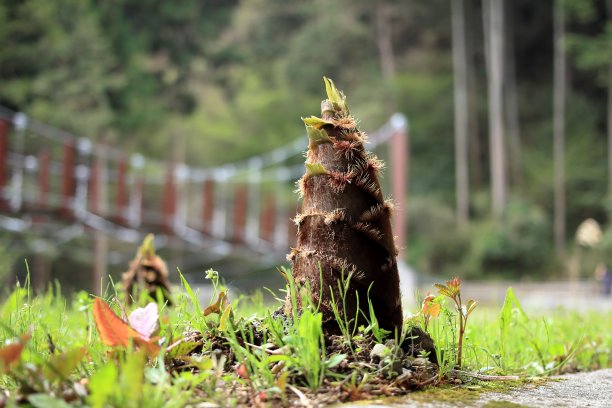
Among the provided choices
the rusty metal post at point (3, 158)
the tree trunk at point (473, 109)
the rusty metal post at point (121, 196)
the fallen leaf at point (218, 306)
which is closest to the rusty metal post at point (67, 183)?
the rusty metal post at point (121, 196)

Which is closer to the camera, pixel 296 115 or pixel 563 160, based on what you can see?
pixel 563 160

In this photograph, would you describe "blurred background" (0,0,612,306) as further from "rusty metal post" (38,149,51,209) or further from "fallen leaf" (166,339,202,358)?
"fallen leaf" (166,339,202,358)

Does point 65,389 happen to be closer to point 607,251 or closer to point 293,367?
point 293,367

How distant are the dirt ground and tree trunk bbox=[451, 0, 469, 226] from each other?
2052cm

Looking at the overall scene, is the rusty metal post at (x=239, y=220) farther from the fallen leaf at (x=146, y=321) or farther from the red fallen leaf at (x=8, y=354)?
the red fallen leaf at (x=8, y=354)

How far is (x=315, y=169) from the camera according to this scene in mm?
1276

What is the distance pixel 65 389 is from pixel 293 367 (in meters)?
0.34

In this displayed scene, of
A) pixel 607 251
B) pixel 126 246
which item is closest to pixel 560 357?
pixel 126 246

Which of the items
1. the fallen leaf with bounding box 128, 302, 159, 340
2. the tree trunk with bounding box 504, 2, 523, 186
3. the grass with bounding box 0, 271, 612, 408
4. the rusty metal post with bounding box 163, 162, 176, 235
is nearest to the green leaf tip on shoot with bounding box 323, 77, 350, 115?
the grass with bounding box 0, 271, 612, 408

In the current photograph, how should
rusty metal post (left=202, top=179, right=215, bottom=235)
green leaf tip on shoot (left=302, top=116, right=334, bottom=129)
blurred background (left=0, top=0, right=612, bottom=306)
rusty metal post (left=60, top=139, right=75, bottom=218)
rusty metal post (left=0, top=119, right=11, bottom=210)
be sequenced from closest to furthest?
green leaf tip on shoot (left=302, top=116, right=334, bottom=129)
rusty metal post (left=0, top=119, right=11, bottom=210)
rusty metal post (left=60, top=139, right=75, bottom=218)
rusty metal post (left=202, top=179, right=215, bottom=235)
blurred background (left=0, top=0, right=612, bottom=306)

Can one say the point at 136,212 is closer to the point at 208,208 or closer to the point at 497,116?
the point at 208,208

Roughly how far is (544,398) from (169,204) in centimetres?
983

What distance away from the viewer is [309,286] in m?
1.24

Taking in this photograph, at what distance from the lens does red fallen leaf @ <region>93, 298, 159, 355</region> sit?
1.13 metres
